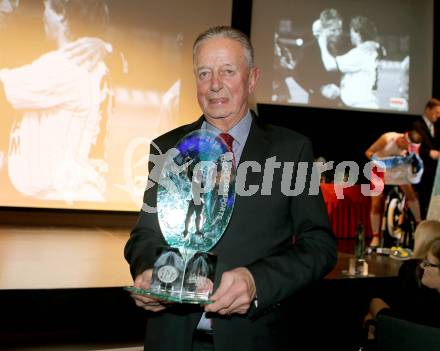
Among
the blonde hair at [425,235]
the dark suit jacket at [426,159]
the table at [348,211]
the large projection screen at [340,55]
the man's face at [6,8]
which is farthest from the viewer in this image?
the large projection screen at [340,55]

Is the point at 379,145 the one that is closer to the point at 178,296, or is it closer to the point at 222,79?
the point at 222,79

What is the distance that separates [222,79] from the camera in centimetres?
99

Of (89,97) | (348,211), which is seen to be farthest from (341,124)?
(89,97)

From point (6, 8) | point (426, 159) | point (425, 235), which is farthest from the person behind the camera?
point (426, 159)

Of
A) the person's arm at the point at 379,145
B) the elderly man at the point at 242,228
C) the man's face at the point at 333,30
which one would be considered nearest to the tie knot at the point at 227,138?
the elderly man at the point at 242,228

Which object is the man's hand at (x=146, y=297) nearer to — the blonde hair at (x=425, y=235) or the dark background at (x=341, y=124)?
the blonde hair at (x=425, y=235)

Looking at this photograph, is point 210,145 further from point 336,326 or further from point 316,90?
point 316,90

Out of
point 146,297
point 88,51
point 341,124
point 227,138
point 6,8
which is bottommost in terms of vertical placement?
point 146,297

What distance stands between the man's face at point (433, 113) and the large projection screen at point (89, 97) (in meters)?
2.71

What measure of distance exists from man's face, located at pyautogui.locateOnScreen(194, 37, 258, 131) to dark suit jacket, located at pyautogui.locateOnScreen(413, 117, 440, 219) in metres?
4.86

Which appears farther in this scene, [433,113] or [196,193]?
[433,113]

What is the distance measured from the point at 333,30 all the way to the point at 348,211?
249 cm

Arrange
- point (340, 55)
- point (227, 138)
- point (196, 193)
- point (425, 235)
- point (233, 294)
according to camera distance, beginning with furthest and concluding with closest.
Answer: point (340, 55) → point (425, 235) → point (227, 138) → point (196, 193) → point (233, 294)

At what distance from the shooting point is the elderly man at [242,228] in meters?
0.93
